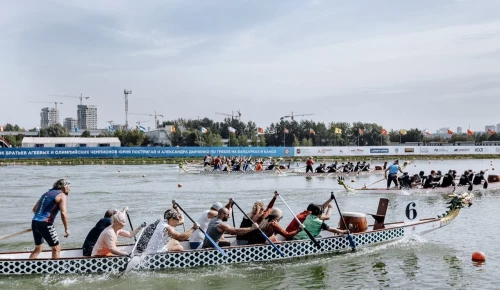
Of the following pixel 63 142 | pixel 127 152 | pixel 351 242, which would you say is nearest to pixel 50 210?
pixel 351 242

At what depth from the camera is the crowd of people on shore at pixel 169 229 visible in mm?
10664

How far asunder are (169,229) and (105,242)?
1.42 meters

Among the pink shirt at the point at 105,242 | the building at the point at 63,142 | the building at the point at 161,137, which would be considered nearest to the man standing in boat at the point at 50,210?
the pink shirt at the point at 105,242

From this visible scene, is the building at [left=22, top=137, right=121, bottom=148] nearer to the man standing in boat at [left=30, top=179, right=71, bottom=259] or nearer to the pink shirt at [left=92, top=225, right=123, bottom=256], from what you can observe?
the pink shirt at [left=92, top=225, right=123, bottom=256]

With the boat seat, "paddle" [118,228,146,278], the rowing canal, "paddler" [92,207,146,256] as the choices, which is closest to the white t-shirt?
the rowing canal

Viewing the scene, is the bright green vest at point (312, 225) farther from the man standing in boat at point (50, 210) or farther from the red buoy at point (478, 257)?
the man standing in boat at point (50, 210)

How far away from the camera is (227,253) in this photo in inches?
481

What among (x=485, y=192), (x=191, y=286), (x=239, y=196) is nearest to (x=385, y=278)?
(x=191, y=286)

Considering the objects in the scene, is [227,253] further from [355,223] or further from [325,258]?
[355,223]

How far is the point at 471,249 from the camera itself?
46.9 feet

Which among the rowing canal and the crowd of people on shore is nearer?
the crowd of people on shore

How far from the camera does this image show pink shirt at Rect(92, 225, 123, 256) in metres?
11.0

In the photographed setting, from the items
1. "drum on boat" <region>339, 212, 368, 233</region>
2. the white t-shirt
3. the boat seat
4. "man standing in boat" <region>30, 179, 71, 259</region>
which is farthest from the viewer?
the boat seat

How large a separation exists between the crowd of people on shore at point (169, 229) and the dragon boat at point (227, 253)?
19cm
